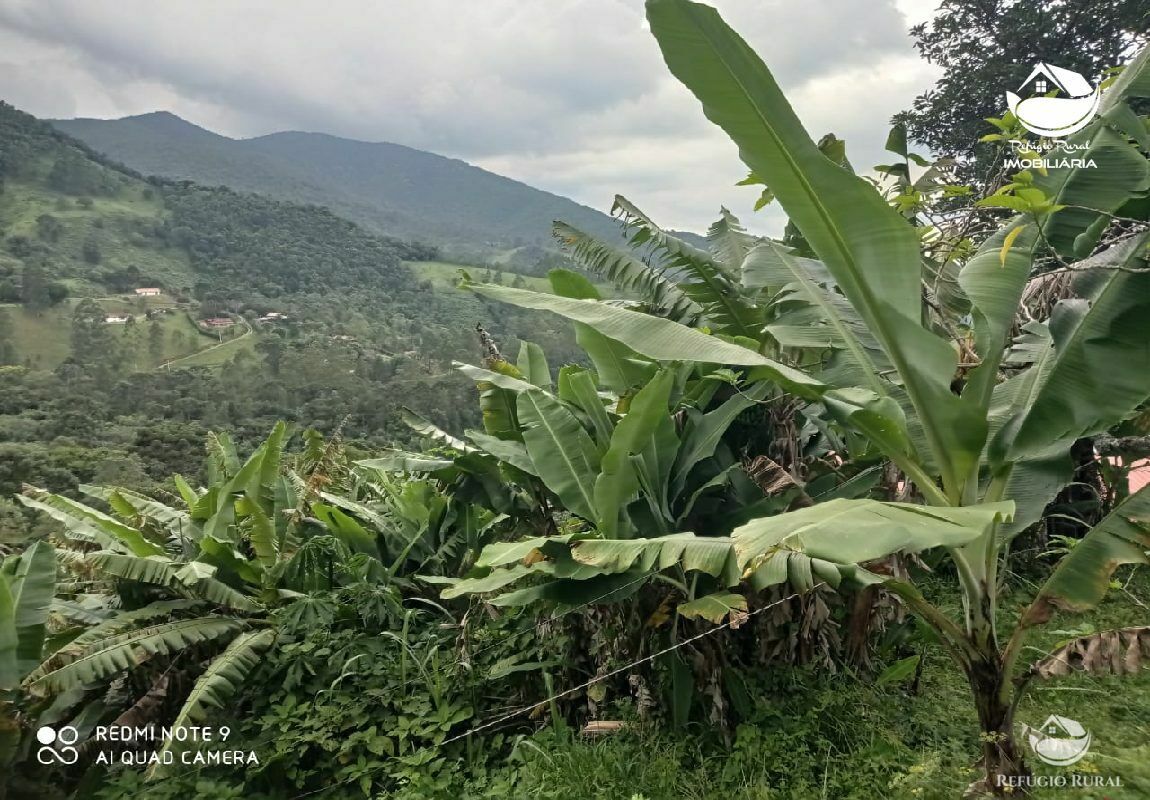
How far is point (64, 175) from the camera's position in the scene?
52656 millimetres

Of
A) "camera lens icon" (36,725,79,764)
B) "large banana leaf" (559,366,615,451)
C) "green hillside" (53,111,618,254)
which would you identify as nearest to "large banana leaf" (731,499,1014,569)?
"large banana leaf" (559,366,615,451)

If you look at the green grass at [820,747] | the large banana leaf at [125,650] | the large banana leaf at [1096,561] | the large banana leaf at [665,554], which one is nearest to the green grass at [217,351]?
the large banana leaf at [125,650]

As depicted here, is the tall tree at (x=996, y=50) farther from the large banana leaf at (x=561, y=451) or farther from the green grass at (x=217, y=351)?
the green grass at (x=217, y=351)

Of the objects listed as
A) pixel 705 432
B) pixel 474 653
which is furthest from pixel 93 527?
pixel 705 432

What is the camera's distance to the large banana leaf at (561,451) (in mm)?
2713

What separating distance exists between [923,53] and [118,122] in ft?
580

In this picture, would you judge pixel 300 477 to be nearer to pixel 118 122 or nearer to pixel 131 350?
pixel 131 350

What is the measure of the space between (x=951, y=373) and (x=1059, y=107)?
155 centimetres


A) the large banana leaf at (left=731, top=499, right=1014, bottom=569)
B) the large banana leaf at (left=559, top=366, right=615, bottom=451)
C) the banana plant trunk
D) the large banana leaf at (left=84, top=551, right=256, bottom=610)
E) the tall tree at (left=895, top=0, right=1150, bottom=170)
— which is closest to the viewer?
the large banana leaf at (left=731, top=499, right=1014, bottom=569)

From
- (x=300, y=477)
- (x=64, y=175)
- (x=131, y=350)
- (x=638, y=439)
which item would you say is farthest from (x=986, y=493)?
(x=64, y=175)

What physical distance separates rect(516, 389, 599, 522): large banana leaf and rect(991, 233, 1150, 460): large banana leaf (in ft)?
4.98

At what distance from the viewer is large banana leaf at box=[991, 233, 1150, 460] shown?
5.75 feet

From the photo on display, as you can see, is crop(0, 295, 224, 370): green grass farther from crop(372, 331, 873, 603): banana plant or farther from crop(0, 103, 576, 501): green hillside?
crop(372, 331, 873, 603): banana plant

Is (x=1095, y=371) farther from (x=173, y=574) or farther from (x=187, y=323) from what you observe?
(x=187, y=323)
